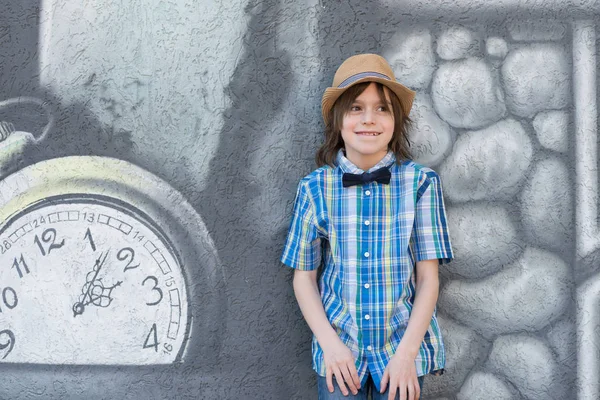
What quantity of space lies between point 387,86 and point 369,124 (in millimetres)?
163

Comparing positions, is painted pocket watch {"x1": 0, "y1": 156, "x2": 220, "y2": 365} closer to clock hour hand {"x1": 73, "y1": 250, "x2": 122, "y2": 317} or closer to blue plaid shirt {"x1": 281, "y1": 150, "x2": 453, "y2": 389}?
clock hour hand {"x1": 73, "y1": 250, "x2": 122, "y2": 317}

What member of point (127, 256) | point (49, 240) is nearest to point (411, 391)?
point (127, 256)

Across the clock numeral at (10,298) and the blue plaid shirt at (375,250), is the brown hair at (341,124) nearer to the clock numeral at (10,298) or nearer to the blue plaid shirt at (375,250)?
the blue plaid shirt at (375,250)

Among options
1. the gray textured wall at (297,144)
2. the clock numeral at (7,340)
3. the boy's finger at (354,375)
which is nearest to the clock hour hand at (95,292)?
the gray textured wall at (297,144)

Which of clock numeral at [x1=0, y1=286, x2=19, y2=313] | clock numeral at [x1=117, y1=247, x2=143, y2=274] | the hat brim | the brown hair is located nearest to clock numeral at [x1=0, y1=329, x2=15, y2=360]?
clock numeral at [x1=0, y1=286, x2=19, y2=313]

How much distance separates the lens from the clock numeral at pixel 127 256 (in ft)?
8.73

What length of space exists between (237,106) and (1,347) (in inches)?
54.3

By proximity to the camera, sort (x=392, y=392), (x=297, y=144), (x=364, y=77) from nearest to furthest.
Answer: (x=392, y=392) → (x=364, y=77) → (x=297, y=144)

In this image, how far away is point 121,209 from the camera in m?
2.67

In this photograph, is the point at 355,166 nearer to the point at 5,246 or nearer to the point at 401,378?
the point at 401,378

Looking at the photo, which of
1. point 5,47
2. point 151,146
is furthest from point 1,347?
point 5,47

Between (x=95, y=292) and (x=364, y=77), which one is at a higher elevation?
(x=364, y=77)

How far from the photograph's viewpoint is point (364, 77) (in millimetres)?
2297

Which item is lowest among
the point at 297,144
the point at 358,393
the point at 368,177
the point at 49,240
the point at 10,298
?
the point at 358,393
